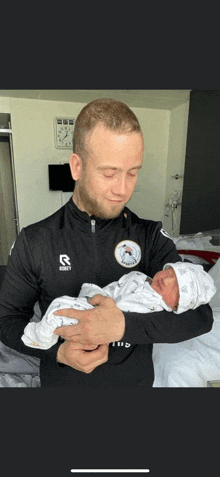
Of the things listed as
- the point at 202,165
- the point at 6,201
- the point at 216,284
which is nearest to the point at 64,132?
the point at 6,201

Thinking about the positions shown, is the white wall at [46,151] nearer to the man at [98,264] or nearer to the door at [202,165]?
the door at [202,165]

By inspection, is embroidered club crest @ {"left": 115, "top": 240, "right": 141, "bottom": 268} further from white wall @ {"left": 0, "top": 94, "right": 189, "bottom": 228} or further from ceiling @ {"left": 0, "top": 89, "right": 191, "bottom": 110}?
white wall @ {"left": 0, "top": 94, "right": 189, "bottom": 228}

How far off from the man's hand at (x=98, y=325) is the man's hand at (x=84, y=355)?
0.07 feet

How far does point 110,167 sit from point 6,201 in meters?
3.31

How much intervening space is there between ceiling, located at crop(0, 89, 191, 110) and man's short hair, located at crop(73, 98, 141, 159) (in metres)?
2.38

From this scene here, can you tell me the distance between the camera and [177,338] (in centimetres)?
69

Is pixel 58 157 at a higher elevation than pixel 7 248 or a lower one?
higher

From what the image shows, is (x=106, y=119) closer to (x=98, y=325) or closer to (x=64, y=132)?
(x=98, y=325)

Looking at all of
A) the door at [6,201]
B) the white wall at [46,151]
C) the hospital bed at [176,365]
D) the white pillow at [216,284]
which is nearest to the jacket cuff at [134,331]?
the hospital bed at [176,365]

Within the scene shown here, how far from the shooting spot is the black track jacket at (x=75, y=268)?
32.3 inches

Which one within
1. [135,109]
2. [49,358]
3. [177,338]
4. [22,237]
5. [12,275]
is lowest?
[49,358]

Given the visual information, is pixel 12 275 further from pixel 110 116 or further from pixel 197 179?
pixel 197 179

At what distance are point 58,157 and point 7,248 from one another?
4.70 ft

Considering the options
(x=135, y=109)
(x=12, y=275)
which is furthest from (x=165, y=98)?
(x=12, y=275)
